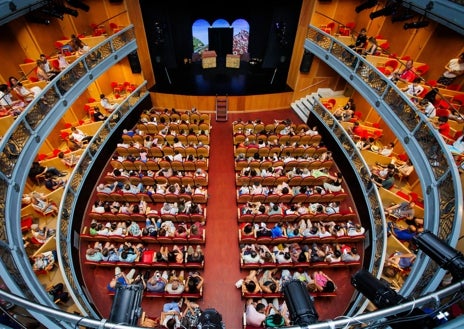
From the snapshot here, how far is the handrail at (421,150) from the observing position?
15.5ft

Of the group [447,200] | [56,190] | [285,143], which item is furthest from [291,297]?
[285,143]

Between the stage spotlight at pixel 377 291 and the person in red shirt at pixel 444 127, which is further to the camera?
the person in red shirt at pixel 444 127

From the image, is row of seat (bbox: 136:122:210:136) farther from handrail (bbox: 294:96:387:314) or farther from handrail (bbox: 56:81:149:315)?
handrail (bbox: 294:96:387:314)

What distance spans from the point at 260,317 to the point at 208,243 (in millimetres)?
2860

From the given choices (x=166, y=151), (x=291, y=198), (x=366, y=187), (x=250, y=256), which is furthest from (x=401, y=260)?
(x=166, y=151)

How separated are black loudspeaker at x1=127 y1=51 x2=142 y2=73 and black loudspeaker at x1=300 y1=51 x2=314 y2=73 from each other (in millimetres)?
7761

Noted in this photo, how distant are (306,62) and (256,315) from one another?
10.9m

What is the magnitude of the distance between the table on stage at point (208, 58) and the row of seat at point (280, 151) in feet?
20.7

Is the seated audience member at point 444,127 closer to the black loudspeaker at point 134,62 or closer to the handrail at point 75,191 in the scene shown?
the handrail at point 75,191

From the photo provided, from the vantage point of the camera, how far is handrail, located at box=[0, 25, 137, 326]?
473 centimetres

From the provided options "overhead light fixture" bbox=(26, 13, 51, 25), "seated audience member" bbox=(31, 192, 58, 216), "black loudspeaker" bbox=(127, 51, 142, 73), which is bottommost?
"seated audience member" bbox=(31, 192, 58, 216)

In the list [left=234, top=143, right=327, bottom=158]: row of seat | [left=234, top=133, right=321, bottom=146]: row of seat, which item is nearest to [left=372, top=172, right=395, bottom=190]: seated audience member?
Answer: [left=234, top=143, right=327, bottom=158]: row of seat

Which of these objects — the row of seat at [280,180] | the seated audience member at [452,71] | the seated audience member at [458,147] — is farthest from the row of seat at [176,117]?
the seated audience member at [458,147]

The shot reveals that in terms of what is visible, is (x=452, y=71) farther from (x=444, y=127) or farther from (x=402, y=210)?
(x=402, y=210)
